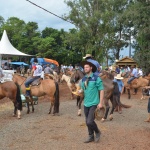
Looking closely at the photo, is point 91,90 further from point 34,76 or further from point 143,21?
point 143,21

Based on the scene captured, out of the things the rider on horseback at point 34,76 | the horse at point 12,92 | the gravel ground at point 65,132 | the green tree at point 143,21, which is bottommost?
the gravel ground at point 65,132

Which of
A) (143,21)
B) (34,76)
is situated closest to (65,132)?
(34,76)

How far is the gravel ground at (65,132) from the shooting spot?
6949 mm

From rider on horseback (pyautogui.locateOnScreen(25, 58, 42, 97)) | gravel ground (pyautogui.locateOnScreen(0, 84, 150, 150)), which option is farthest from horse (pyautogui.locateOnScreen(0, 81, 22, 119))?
rider on horseback (pyautogui.locateOnScreen(25, 58, 42, 97))

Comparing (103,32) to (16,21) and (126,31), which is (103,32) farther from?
(16,21)

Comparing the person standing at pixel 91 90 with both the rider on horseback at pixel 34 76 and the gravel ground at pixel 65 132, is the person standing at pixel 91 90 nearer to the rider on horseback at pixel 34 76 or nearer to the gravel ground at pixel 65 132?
the gravel ground at pixel 65 132

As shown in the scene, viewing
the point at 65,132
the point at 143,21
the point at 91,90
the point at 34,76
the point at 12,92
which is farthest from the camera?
the point at 143,21

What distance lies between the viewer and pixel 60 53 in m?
54.1

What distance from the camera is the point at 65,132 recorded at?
837cm

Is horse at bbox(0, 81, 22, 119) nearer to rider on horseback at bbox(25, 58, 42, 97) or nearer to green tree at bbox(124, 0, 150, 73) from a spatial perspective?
rider on horseback at bbox(25, 58, 42, 97)

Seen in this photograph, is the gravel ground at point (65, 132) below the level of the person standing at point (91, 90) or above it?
below

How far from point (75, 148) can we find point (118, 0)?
42525 millimetres

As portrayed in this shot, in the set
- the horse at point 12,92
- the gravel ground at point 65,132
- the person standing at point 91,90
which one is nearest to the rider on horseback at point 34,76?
the gravel ground at point 65,132

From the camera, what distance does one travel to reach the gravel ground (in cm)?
695
